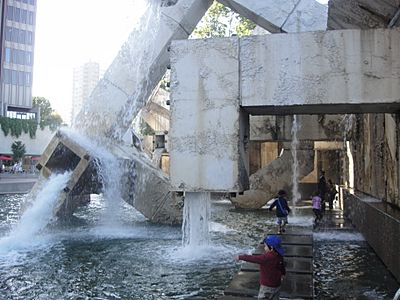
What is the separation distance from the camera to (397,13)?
7.31m

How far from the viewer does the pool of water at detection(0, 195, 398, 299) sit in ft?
22.2

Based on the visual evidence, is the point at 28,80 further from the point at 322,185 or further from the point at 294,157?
the point at 322,185

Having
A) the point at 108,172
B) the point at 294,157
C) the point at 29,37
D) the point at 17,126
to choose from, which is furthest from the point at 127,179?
the point at 29,37

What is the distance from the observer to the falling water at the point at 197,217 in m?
7.54

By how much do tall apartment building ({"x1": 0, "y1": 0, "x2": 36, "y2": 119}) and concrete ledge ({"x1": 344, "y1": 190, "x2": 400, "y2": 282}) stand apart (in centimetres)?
5615

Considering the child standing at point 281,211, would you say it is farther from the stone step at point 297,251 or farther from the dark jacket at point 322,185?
the dark jacket at point 322,185

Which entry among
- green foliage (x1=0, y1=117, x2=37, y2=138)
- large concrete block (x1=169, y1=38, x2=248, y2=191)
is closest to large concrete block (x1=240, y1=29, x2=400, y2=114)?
large concrete block (x1=169, y1=38, x2=248, y2=191)

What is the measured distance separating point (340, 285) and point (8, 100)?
61111 millimetres

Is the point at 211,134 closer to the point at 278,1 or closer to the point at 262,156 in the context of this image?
the point at 278,1

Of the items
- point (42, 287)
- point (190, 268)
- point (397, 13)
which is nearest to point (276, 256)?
point (190, 268)

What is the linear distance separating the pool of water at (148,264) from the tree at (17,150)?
42.2 metres

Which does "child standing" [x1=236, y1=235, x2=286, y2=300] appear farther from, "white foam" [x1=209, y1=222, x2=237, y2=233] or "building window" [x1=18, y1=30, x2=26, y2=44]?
"building window" [x1=18, y1=30, x2=26, y2=44]

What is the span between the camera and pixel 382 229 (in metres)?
8.34

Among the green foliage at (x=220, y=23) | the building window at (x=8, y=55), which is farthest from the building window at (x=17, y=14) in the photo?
the green foliage at (x=220, y=23)
